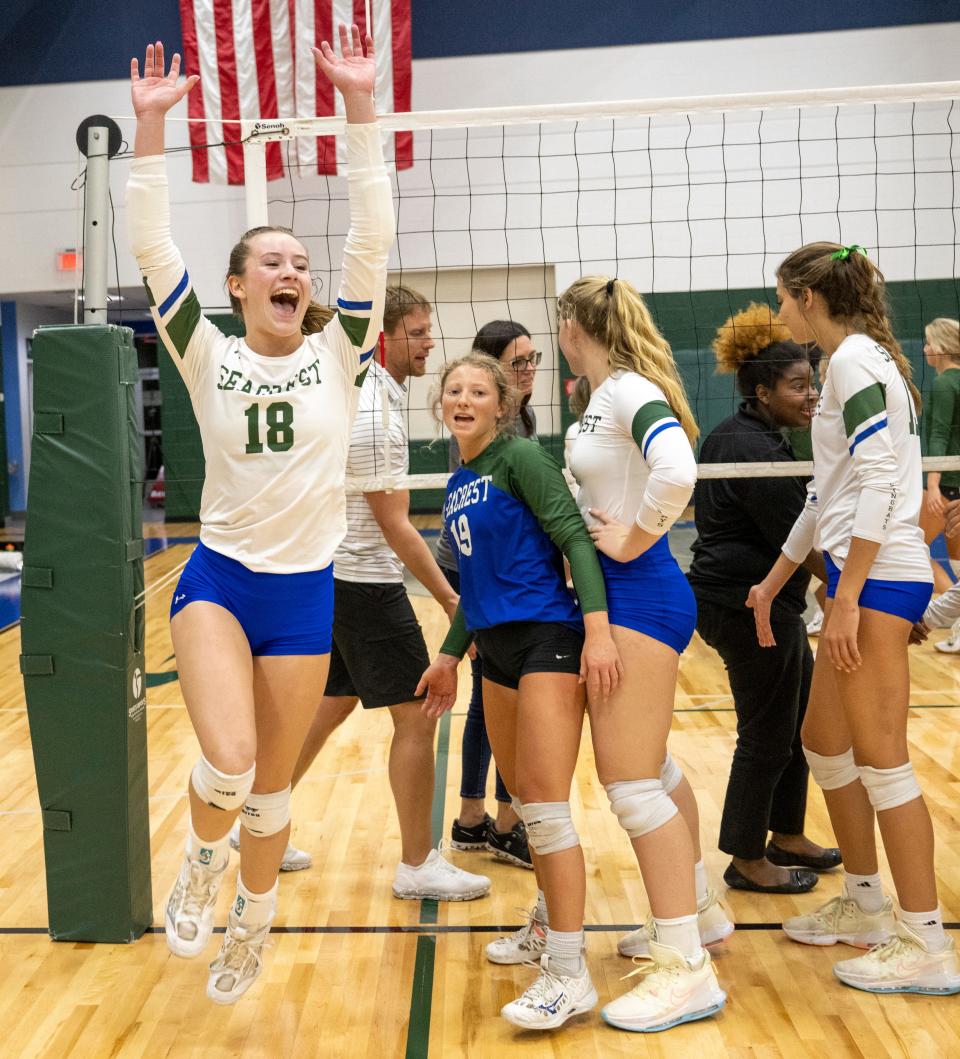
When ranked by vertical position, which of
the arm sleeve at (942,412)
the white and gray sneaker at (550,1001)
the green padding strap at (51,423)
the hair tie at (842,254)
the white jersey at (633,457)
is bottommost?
the white and gray sneaker at (550,1001)

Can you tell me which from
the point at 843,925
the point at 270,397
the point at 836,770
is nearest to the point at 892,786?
the point at 836,770

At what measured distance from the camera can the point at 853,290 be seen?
269cm

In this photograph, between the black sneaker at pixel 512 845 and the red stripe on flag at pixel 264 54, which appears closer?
the black sneaker at pixel 512 845

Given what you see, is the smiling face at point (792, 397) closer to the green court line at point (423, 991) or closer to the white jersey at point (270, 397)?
the white jersey at point (270, 397)

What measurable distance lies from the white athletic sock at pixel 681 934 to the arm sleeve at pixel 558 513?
71 cm

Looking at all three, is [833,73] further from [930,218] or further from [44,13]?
[44,13]

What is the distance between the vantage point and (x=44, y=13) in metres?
12.6

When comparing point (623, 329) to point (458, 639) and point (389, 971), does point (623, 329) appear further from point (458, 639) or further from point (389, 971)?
point (389, 971)

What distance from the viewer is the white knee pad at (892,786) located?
266 centimetres

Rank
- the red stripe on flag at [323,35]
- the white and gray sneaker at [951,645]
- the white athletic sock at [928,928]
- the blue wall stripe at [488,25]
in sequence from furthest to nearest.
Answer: the blue wall stripe at [488,25]
the red stripe on flag at [323,35]
the white and gray sneaker at [951,645]
the white athletic sock at [928,928]

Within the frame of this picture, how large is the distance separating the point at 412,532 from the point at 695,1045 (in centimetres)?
149

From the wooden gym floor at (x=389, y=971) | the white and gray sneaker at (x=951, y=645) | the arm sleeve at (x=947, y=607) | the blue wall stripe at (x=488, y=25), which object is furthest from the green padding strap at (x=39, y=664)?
the blue wall stripe at (x=488, y=25)

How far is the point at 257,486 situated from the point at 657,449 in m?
0.85

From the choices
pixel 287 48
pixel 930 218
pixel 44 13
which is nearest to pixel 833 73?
pixel 930 218
